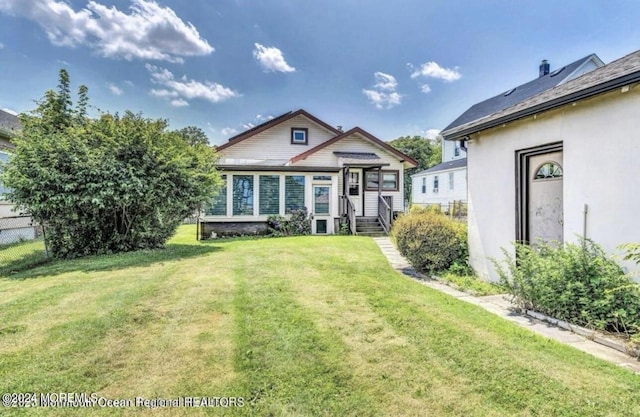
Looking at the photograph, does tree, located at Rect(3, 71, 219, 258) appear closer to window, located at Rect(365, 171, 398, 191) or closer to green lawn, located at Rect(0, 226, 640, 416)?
green lawn, located at Rect(0, 226, 640, 416)

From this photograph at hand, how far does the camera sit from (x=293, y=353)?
3355 mm

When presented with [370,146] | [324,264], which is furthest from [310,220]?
[324,264]

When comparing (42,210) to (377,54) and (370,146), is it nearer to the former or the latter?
(370,146)

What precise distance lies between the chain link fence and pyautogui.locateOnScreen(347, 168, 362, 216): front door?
12.5 m

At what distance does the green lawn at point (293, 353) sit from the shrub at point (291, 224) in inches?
324

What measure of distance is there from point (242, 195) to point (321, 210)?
141 inches

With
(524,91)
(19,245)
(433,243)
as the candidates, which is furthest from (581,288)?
(524,91)

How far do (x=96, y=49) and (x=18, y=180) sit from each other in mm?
9344

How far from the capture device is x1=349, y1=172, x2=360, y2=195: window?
57.3ft

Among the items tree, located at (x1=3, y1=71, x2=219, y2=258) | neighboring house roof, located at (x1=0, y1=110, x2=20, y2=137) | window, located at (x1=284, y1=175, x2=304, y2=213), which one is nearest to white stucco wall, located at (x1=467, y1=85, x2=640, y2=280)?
tree, located at (x1=3, y1=71, x2=219, y2=258)

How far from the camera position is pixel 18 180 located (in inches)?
317

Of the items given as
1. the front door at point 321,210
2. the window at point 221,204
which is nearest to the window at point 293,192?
the front door at point 321,210

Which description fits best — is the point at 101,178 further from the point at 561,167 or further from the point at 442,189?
the point at 442,189

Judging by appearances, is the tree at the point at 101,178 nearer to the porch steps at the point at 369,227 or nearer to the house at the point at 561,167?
the porch steps at the point at 369,227
